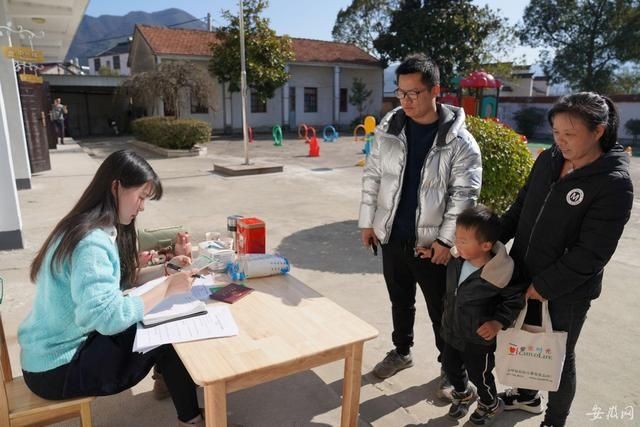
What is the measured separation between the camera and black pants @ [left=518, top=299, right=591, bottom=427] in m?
2.02

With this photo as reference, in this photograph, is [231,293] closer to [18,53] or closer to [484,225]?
[484,225]

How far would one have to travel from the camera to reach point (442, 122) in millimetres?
2438

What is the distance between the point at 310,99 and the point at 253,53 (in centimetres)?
688

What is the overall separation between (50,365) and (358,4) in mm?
31950

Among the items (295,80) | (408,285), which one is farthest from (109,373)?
(295,80)

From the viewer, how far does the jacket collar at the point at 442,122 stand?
7.82ft

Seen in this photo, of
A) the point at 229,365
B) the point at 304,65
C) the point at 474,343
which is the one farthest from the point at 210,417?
the point at 304,65

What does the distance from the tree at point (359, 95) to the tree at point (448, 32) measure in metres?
2.91

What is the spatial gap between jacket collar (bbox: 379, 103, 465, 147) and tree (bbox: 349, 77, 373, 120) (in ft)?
85.2

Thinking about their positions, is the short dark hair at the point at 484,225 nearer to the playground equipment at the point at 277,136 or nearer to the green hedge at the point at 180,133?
the green hedge at the point at 180,133

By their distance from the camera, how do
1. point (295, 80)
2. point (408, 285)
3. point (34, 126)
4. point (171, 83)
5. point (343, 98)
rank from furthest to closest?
1. point (343, 98)
2. point (295, 80)
3. point (171, 83)
4. point (34, 126)
5. point (408, 285)

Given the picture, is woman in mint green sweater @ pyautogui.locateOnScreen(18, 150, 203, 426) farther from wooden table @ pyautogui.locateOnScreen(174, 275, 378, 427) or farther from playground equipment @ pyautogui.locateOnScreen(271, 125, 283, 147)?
playground equipment @ pyautogui.locateOnScreen(271, 125, 283, 147)

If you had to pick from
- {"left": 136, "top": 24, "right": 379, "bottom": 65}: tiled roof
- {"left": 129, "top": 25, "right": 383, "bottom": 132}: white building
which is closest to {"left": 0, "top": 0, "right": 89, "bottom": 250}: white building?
{"left": 136, "top": 24, "right": 379, "bottom": 65}: tiled roof

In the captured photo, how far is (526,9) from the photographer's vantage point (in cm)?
3028
